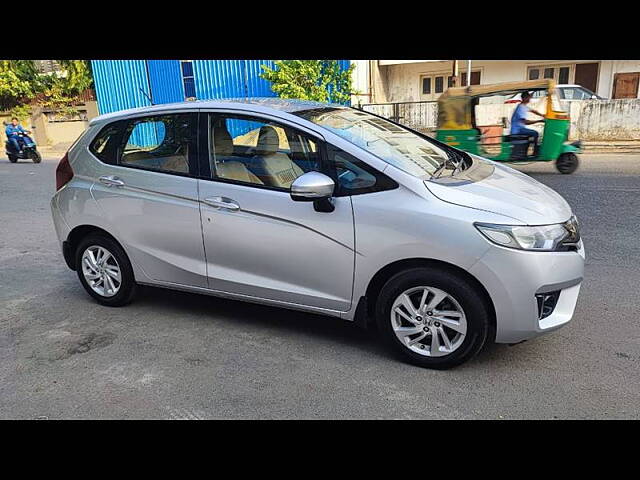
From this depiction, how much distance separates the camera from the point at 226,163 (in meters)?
3.80

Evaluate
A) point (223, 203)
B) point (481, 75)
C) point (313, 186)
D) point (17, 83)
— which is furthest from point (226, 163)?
point (17, 83)

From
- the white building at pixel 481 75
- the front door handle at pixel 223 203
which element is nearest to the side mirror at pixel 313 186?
the front door handle at pixel 223 203

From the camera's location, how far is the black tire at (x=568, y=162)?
10445 millimetres

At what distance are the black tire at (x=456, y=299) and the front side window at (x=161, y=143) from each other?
1767mm

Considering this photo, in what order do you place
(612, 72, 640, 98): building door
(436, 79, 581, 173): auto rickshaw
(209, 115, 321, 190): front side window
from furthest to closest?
1. (612, 72, 640, 98): building door
2. (436, 79, 581, 173): auto rickshaw
3. (209, 115, 321, 190): front side window

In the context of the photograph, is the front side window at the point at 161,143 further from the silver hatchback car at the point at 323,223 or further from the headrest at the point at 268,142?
the headrest at the point at 268,142

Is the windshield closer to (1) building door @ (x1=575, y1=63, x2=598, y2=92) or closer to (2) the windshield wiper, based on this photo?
(2) the windshield wiper

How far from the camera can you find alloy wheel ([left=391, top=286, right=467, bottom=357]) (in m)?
3.17

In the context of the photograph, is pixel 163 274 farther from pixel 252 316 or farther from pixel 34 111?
pixel 34 111

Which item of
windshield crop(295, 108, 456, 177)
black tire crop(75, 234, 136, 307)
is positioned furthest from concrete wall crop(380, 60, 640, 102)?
black tire crop(75, 234, 136, 307)

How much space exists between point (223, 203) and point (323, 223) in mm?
795

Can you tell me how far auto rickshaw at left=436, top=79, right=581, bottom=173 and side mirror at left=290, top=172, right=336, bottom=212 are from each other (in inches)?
312

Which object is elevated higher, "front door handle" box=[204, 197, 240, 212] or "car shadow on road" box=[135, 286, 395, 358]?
"front door handle" box=[204, 197, 240, 212]

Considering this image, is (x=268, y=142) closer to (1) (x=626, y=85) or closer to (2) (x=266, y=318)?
(2) (x=266, y=318)
